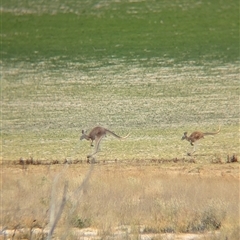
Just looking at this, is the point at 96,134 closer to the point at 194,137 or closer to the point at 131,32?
the point at 194,137

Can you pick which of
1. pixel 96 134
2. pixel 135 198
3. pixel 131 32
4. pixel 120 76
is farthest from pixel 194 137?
pixel 131 32

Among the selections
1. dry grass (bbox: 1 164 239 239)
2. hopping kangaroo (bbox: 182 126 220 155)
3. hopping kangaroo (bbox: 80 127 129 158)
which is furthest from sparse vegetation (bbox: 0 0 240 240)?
hopping kangaroo (bbox: 80 127 129 158)

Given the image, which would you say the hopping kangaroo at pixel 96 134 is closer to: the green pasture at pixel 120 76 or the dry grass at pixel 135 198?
the green pasture at pixel 120 76

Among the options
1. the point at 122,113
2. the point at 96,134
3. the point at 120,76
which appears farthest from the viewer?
the point at 120,76

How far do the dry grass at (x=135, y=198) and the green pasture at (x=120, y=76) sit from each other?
2.89 ft

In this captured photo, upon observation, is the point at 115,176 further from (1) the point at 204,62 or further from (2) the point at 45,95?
(1) the point at 204,62

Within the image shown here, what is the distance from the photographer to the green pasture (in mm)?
15531

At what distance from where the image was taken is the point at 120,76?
18.2 meters

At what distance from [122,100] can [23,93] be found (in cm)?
324

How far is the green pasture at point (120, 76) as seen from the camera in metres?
15.5

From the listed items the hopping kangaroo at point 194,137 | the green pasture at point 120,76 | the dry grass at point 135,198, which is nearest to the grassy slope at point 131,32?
the green pasture at point 120,76

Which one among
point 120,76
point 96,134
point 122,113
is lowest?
point 96,134

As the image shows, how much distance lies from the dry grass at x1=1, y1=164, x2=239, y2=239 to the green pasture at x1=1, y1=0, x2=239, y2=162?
88 centimetres

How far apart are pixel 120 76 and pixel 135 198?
740cm
